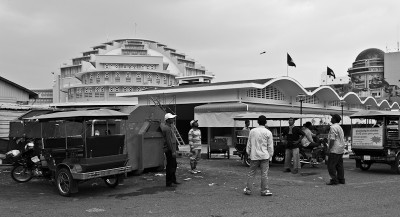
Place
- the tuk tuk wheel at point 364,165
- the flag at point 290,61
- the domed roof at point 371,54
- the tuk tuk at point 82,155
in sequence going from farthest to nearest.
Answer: the domed roof at point 371,54
the flag at point 290,61
the tuk tuk wheel at point 364,165
the tuk tuk at point 82,155

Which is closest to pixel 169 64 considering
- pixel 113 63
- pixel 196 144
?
pixel 113 63

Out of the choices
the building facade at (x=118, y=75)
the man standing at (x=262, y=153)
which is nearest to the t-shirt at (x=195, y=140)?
the man standing at (x=262, y=153)

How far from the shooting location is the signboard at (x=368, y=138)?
13.0 metres

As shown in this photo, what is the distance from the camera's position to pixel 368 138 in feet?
43.4

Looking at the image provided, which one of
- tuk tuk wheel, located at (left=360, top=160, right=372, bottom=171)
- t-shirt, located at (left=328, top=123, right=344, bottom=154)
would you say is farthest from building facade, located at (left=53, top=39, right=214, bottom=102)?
t-shirt, located at (left=328, top=123, right=344, bottom=154)

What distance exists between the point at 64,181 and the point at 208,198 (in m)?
3.34

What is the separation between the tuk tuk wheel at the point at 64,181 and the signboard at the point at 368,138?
9.29 metres

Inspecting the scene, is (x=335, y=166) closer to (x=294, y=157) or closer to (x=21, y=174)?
(x=294, y=157)

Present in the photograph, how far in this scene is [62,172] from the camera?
9.25m

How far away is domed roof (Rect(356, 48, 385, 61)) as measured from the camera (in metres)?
120

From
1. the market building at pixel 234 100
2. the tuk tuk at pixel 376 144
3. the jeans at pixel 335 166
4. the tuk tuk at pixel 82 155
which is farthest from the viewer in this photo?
the market building at pixel 234 100

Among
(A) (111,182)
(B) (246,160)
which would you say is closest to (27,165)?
(A) (111,182)

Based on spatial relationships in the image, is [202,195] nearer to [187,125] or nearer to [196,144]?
[196,144]

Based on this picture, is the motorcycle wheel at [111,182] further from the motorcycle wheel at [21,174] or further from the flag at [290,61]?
the flag at [290,61]
